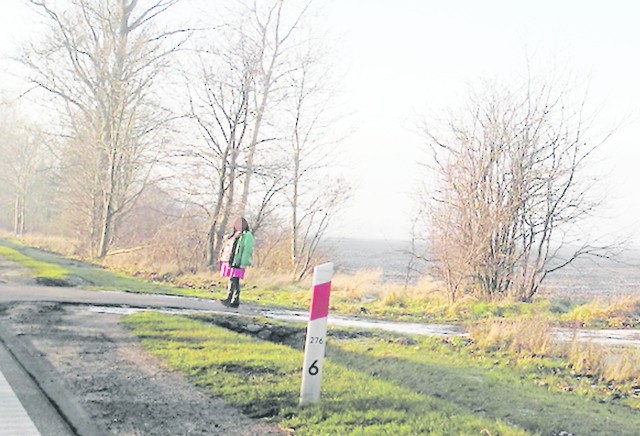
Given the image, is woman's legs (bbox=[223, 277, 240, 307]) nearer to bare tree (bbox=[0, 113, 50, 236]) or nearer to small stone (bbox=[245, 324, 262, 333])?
small stone (bbox=[245, 324, 262, 333])

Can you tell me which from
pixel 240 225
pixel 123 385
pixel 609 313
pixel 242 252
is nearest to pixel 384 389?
pixel 123 385

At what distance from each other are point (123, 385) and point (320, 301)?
75.6 inches

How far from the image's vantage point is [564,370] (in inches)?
345

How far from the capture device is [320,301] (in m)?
5.64

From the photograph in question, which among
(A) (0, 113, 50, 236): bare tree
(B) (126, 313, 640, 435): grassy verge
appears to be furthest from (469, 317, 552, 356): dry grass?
(A) (0, 113, 50, 236): bare tree

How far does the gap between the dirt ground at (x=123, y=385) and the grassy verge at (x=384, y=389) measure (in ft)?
0.69

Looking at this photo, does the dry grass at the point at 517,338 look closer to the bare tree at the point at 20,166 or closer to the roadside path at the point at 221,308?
the roadside path at the point at 221,308

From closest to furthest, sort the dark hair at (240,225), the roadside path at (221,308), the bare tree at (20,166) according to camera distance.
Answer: the roadside path at (221,308) → the dark hair at (240,225) → the bare tree at (20,166)

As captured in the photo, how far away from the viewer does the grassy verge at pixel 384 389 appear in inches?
207

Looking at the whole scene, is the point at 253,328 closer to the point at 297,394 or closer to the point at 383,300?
the point at 297,394

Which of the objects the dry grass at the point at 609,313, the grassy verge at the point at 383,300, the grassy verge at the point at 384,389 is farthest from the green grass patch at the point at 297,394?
the dry grass at the point at 609,313

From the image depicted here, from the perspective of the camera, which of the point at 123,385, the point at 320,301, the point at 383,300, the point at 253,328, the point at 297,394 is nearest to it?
the point at 320,301

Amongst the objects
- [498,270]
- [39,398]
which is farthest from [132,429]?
[498,270]

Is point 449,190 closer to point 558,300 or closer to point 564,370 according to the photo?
point 558,300
